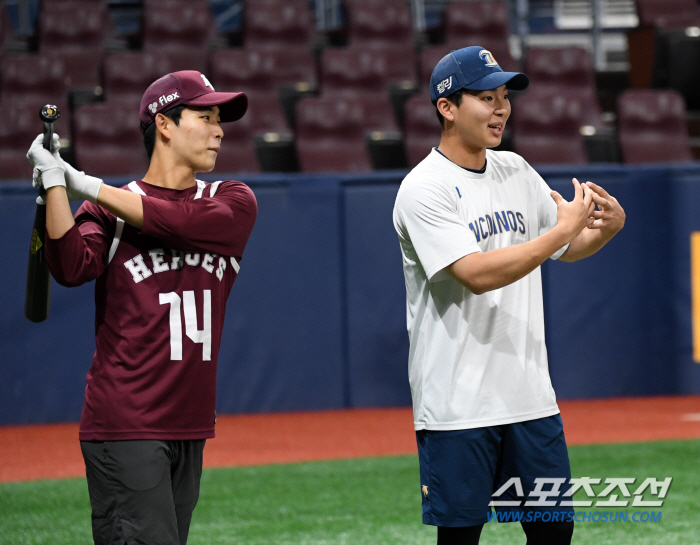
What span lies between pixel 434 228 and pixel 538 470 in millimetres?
813

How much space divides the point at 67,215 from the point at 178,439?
0.70 metres

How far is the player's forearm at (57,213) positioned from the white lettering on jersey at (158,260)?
0.94 feet

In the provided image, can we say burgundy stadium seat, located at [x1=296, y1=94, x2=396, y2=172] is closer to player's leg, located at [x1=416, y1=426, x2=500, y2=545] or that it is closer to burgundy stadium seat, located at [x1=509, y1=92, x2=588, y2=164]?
burgundy stadium seat, located at [x1=509, y1=92, x2=588, y2=164]

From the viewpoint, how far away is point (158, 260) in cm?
287

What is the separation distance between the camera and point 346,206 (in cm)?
852

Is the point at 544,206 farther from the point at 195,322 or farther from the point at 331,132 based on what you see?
the point at 331,132

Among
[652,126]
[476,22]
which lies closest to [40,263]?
[652,126]

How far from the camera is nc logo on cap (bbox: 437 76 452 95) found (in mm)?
3200

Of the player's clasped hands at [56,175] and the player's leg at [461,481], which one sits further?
the player's leg at [461,481]

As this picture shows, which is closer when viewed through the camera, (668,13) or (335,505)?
(335,505)

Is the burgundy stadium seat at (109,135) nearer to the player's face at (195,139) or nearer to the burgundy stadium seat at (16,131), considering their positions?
the burgundy stadium seat at (16,131)

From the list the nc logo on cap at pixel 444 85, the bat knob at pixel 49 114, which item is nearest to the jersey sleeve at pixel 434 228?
the nc logo on cap at pixel 444 85

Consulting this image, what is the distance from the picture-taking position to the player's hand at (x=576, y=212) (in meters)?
2.96

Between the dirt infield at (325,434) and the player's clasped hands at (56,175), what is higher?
the player's clasped hands at (56,175)
